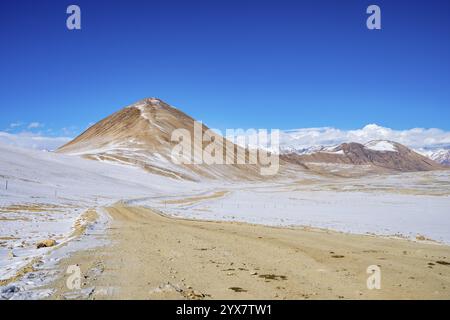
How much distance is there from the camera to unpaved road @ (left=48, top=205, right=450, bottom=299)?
460 inches

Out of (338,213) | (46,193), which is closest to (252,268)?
(338,213)

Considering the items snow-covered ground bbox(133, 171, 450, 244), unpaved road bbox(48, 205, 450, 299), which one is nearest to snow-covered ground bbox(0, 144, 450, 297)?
snow-covered ground bbox(133, 171, 450, 244)

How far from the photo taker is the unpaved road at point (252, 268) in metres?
11.7

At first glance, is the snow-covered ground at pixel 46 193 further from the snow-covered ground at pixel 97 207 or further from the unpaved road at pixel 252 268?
the unpaved road at pixel 252 268

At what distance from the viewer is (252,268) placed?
15203mm

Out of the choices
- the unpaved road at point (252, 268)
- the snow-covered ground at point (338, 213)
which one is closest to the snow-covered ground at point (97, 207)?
the snow-covered ground at point (338, 213)

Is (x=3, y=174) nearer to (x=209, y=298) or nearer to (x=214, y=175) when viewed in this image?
(x=209, y=298)

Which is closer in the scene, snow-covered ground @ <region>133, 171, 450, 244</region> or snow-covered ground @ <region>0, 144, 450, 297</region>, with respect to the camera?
snow-covered ground @ <region>0, 144, 450, 297</region>

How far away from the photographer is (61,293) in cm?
1093

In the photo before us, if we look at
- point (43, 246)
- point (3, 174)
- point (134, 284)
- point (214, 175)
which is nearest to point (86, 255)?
point (43, 246)

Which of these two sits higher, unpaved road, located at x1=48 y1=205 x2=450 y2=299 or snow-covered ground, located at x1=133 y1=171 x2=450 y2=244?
snow-covered ground, located at x1=133 y1=171 x2=450 y2=244

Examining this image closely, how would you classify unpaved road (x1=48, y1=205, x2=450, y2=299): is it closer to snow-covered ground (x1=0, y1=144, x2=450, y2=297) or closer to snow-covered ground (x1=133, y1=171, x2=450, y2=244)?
snow-covered ground (x1=0, y1=144, x2=450, y2=297)
